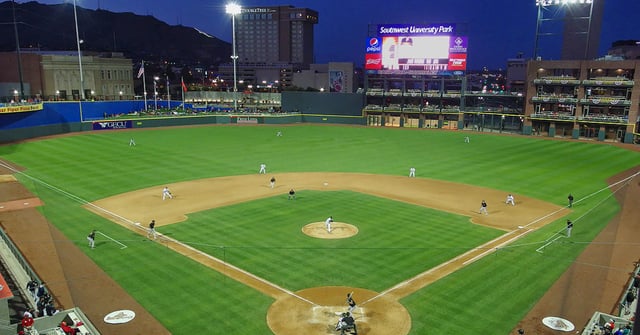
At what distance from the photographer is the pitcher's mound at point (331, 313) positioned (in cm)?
1605

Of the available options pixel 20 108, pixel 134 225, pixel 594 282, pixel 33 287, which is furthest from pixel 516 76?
pixel 33 287

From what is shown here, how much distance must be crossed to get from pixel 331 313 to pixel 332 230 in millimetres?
9861

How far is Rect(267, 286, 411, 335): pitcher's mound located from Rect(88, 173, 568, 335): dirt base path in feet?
0.12

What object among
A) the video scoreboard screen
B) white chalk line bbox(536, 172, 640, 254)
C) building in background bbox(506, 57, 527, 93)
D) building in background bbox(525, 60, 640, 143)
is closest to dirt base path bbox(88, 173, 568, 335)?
white chalk line bbox(536, 172, 640, 254)

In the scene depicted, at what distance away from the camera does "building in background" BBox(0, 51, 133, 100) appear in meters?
79.8

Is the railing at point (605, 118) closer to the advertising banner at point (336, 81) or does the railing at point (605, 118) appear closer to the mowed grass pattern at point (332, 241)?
the mowed grass pattern at point (332, 241)

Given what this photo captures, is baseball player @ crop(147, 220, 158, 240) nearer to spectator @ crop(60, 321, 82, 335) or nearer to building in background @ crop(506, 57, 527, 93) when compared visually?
spectator @ crop(60, 321, 82, 335)

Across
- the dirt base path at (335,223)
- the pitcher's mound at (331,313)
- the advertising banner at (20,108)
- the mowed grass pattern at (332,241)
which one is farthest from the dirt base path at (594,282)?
the advertising banner at (20,108)

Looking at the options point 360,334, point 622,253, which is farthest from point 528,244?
point 360,334

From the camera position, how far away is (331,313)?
17.2 meters

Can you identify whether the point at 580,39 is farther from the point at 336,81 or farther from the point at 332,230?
the point at 332,230

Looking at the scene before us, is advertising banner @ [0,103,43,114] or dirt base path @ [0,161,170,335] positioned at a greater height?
advertising banner @ [0,103,43,114]

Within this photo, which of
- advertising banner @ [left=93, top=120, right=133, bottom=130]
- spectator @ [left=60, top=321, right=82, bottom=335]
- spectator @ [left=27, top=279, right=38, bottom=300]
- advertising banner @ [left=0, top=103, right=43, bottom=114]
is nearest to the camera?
spectator @ [left=60, top=321, right=82, bottom=335]

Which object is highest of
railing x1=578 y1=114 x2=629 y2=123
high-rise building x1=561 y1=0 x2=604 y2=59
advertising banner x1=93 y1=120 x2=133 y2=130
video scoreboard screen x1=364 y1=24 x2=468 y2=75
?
high-rise building x1=561 y1=0 x2=604 y2=59
